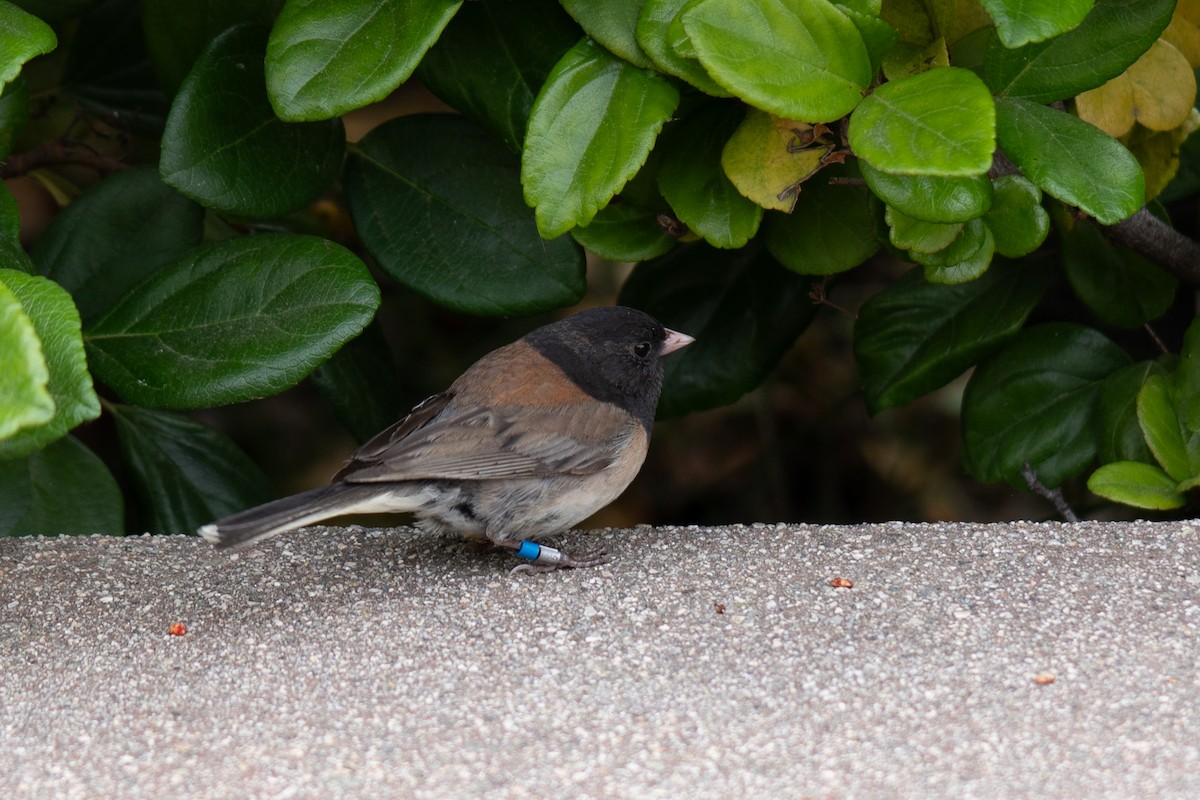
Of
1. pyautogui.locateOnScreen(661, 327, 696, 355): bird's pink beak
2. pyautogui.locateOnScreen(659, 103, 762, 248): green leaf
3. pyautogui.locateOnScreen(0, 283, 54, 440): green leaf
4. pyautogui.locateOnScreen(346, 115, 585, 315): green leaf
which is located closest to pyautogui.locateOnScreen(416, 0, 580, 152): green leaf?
pyautogui.locateOnScreen(346, 115, 585, 315): green leaf

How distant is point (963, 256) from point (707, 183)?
53 centimetres

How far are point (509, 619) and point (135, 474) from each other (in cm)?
119

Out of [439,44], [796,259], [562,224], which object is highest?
[439,44]

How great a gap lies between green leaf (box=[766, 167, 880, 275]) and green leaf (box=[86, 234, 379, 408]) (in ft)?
3.05

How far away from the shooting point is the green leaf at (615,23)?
2.41 meters

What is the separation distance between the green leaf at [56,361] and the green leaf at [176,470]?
91 cm

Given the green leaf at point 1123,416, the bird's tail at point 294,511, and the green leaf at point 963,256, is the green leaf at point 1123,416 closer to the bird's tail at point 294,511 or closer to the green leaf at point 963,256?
the green leaf at point 963,256

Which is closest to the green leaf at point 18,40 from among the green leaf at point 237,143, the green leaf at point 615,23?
the green leaf at point 237,143

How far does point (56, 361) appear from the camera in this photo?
2006 millimetres

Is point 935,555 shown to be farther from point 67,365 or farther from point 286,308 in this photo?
point 67,365

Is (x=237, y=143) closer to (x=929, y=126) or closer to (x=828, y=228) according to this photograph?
(x=828, y=228)

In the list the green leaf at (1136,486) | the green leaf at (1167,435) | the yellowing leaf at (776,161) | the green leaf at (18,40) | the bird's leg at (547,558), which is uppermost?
the green leaf at (18,40)

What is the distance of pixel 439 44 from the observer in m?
2.74

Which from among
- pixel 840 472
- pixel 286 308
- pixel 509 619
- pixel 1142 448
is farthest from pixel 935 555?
pixel 840 472
